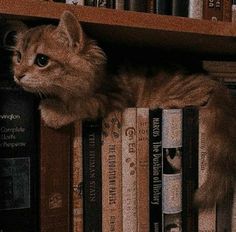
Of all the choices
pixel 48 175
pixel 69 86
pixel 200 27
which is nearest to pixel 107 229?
pixel 48 175

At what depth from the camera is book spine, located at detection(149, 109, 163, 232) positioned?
0.73m

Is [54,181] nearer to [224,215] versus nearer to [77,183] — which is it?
[77,183]

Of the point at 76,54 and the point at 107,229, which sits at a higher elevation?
the point at 76,54

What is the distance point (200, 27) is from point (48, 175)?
14.6 inches

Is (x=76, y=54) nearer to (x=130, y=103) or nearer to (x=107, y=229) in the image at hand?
(x=130, y=103)

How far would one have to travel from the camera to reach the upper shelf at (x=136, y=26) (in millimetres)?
581

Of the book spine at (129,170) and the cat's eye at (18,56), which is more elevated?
the cat's eye at (18,56)

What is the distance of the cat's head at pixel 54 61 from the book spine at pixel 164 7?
15cm

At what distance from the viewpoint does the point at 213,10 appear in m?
0.78

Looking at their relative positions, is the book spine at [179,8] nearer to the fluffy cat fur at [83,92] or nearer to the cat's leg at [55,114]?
the fluffy cat fur at [83,92]

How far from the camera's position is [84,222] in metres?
0.69

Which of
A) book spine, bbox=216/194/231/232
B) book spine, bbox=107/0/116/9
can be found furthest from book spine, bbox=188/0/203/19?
book spine, bbox=216/194/231/232

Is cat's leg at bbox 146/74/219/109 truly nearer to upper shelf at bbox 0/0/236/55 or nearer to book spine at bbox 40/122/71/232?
upper shelf at bbox 0/0/236/55

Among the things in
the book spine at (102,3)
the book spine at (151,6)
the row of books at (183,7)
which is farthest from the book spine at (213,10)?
the book spine at (102,3)
